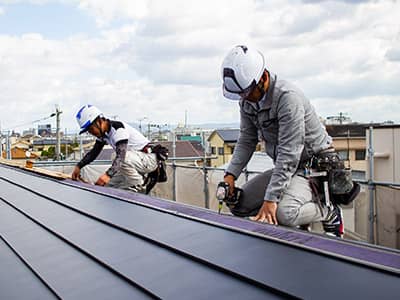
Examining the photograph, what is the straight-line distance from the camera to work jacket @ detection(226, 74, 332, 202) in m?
2.15

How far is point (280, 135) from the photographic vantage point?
218cm

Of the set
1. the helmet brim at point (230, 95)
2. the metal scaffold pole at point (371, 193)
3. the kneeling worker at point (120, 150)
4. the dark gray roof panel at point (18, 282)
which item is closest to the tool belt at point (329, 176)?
the helmet brim at point (230, 95)

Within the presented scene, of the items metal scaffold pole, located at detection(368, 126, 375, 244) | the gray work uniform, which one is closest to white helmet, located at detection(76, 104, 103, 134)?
→ the gray work uniform

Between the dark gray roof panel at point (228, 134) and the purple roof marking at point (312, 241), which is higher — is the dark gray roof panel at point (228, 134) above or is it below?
above

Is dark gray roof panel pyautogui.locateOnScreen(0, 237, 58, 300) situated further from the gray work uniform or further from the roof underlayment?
the gray work uniform

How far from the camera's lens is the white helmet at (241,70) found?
2100 millimetres

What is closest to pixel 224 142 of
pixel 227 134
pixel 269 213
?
pixel 227 134

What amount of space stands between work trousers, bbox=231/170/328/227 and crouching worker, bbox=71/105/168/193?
5.69 ft

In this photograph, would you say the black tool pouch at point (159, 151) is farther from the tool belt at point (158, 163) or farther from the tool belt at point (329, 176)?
the tool belt at point (329, 176)

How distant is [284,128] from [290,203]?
1.16 feet

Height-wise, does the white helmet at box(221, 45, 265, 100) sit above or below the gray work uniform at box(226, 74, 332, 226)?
above

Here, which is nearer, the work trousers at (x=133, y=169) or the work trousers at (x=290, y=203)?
the work trousers at (x=290, y=203)

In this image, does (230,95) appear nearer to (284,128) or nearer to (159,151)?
(284,128)

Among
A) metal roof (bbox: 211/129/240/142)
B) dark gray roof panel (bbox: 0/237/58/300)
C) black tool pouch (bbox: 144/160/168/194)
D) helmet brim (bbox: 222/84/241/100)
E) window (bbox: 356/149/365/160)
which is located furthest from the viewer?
metal roof (bbox: 211/129/240/142)
